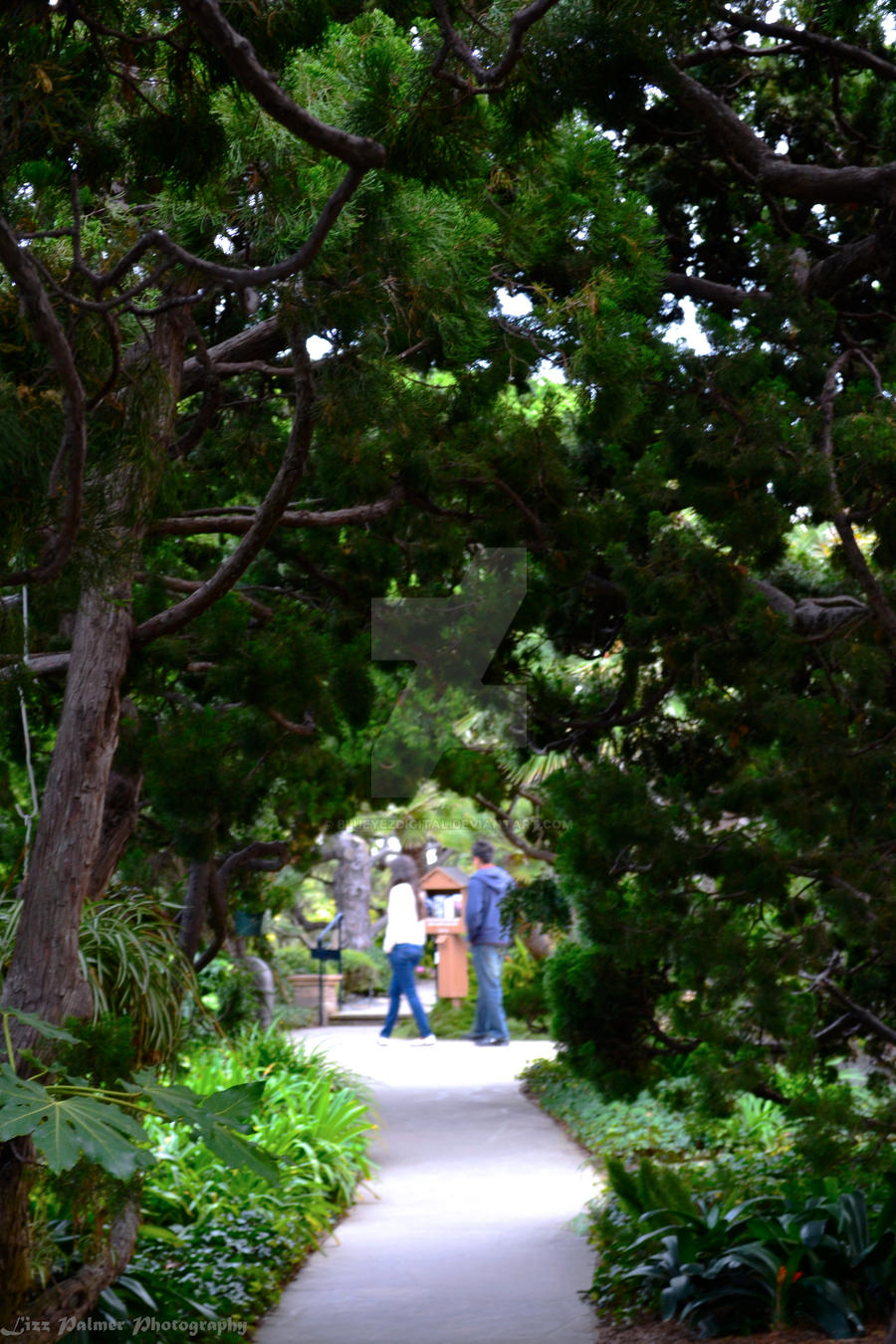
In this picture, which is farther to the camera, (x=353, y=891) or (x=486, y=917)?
(x=353, y=891)

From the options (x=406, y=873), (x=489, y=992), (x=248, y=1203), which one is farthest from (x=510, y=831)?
(x=406, y=873)

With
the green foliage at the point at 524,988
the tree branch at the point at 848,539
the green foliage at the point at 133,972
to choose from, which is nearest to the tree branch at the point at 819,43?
the tree branch at the point at 848,539

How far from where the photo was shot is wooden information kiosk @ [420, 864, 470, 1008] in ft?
47.7

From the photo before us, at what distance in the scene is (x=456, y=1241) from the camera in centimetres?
575

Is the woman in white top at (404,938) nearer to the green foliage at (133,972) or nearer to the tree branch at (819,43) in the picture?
the green foliage at (133,972)

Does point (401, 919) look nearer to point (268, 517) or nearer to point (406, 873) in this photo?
point (406, 873)

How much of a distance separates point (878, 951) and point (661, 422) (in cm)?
189

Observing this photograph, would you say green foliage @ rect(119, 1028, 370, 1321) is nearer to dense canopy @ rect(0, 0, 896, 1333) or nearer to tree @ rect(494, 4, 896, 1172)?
dense canopy @ rect(0, 0, 896, 1333)

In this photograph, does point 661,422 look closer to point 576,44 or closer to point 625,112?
point 625,112

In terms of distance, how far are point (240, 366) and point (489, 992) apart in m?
8.65

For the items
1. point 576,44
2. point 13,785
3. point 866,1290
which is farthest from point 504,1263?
point 576,44

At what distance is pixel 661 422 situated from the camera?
14.4 ft

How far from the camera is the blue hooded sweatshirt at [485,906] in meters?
10.7

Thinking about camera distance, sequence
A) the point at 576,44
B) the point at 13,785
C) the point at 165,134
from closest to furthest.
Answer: the point at 165,134 < the point at 576,44 < the point at 13,785
